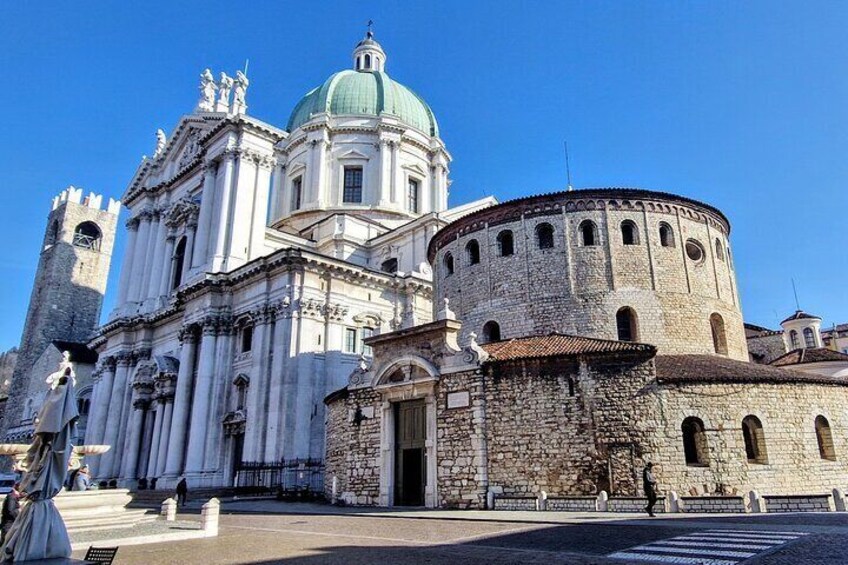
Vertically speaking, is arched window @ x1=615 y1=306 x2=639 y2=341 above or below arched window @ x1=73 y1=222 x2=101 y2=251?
below

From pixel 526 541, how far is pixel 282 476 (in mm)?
20175

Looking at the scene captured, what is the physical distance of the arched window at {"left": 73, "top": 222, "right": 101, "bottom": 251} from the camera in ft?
207

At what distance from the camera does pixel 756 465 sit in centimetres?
1855

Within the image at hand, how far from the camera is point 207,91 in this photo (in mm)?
44031

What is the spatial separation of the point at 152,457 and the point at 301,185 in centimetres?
2291

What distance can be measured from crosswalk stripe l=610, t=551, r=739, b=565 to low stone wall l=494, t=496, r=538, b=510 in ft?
26.7

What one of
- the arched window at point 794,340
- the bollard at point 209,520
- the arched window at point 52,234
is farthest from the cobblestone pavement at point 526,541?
the arched window at point 52,234

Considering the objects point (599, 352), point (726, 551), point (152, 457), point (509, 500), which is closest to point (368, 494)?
point (509, 500)

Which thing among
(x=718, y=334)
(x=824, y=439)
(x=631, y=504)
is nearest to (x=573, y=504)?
(x=631, y=504)

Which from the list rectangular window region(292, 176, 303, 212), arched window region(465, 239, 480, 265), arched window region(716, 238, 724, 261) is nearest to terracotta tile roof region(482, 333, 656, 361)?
arched window region(465, 239, 480, 265)

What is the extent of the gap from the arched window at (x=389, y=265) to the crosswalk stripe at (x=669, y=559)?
31.9m

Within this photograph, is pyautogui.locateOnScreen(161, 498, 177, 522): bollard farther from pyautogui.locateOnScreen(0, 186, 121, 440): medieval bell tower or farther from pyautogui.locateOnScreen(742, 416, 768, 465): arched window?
pyautogui.locateOnScreen(0, 186, 121, 440): medieval bell tower

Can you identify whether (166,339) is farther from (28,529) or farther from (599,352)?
(28,529)

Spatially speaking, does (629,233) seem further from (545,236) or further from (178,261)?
(178,261)
